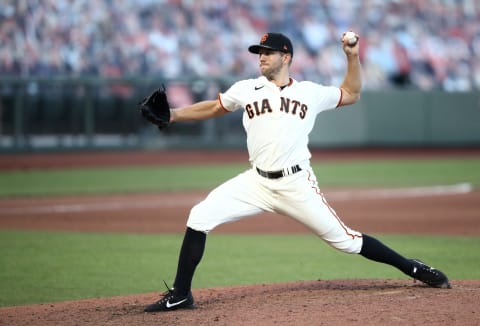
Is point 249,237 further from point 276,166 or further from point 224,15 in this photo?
point 224,15

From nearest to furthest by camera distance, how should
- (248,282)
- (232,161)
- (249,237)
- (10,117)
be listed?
(248,282) → (249,237) → (10,117) → (232,161)

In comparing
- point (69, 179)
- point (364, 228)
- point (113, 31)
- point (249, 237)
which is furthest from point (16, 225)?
point (113, 31)

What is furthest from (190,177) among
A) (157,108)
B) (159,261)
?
(157,108)

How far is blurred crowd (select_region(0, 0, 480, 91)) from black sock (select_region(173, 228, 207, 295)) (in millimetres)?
12474

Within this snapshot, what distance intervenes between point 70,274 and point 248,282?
5.38 feet

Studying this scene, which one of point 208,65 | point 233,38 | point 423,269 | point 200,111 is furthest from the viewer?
point 233,38

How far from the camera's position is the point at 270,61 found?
604 centimetres

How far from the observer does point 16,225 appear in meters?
11.1

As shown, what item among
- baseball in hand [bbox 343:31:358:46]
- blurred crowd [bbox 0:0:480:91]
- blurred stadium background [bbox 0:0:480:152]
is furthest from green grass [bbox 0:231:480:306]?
blurred crowd [bbox 0:0:480:91]

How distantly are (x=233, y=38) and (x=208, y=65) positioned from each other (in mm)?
943

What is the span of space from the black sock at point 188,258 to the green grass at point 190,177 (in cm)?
922

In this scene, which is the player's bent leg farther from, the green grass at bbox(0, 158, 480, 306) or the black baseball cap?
the green grass at bbox(0, 158, 480, 306)

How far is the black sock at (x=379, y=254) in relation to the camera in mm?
6199

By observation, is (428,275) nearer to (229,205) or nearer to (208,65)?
(229,205)
